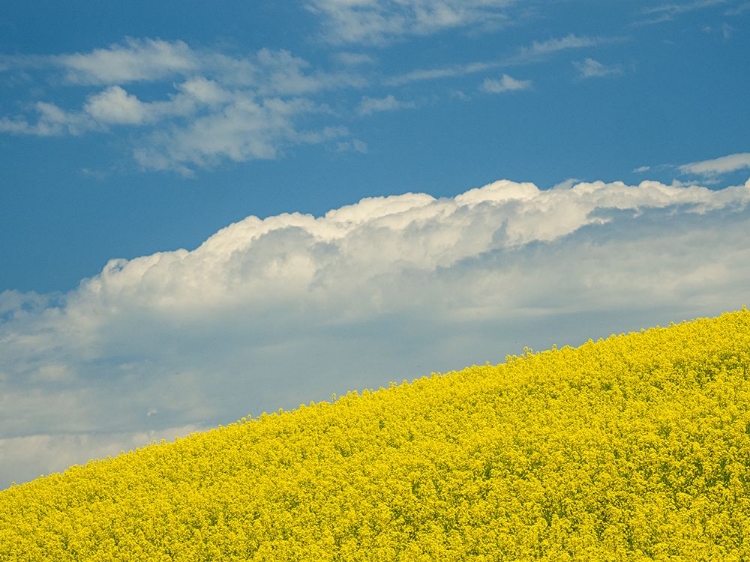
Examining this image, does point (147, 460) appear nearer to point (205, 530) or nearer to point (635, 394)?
point (205, 530)

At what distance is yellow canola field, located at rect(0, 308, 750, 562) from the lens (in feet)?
50.0

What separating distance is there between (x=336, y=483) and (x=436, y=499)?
2443 millimetres

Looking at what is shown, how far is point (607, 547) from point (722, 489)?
2.65 meters

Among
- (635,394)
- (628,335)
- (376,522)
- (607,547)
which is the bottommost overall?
(607,547)

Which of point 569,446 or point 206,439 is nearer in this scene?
point 569,446

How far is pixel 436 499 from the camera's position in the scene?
16.8 m

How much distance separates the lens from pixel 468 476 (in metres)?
17.3

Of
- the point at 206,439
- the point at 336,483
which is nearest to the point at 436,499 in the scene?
the point at 336,483

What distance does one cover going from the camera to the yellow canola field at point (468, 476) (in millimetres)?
15242

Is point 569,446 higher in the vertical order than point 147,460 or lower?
lower

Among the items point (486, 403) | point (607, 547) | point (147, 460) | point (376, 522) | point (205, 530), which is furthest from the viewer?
point (147, 460)

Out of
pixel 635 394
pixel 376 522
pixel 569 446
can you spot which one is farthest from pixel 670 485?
pixel 376 522

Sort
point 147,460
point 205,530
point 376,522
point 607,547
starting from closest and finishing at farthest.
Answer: point 607,547 → point 376,522 → point 205,530 → point 147,460

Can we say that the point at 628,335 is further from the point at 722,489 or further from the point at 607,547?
the point at 607,547
